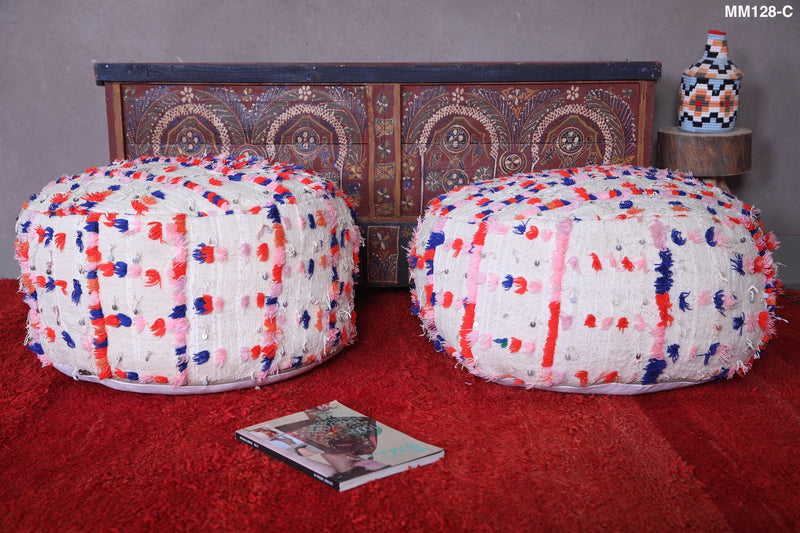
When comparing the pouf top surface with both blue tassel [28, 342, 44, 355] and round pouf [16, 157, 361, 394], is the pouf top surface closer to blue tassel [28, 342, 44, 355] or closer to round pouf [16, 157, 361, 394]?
round pouf [16, 157, 361, 394]

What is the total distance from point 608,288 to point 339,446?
642 mm

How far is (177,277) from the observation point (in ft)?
5.06

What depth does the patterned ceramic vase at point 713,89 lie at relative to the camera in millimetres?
2523

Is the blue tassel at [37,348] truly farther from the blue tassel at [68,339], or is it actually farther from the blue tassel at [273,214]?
the blue tassel at [273,214]

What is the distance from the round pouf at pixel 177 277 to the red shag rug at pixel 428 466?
10 centimetres

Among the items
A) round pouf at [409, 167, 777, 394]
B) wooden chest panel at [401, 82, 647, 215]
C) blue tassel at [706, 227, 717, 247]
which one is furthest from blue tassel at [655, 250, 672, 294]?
wooden chest panel at [401, 82, 647, 215]

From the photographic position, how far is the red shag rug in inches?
48.9

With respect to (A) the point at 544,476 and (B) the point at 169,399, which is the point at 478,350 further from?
(B) the point at 169,399

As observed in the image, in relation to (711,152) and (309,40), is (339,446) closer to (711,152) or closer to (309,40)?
(711,152)

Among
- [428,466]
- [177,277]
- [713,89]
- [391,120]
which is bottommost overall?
[428,466]

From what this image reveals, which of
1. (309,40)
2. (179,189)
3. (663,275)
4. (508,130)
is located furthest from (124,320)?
(309,40)

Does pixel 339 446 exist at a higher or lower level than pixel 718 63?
lower

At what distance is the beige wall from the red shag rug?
1.36m

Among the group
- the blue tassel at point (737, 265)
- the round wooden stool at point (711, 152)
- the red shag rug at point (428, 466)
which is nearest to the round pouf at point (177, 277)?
the red shag rug at point (428, 466)
